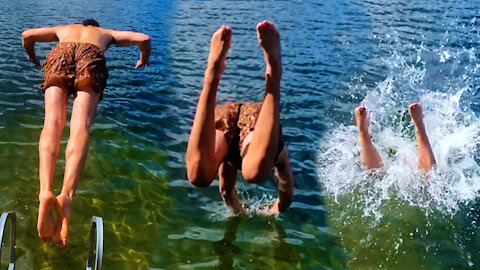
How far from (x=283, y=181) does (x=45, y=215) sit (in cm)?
226

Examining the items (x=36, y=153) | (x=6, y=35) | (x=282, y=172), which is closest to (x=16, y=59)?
(x=6, y=35)

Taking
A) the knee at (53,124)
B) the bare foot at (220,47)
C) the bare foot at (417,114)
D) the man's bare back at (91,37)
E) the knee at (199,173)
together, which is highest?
the bare foot at (220,47)

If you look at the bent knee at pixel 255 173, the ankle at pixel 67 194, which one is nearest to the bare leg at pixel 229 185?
the bent knee at pixel 255 173

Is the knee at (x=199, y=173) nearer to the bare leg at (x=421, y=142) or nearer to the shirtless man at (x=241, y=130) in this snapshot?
the shirtless man at (x=241, y=130)

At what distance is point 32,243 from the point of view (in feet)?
17.6

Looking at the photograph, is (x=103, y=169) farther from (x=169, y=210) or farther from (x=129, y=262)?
(x=129, y=262)

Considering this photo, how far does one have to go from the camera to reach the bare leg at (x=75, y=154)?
4.63m

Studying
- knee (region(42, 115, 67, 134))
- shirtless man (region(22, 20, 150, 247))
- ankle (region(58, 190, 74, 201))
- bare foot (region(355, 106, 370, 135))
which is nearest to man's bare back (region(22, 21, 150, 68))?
shirtless man (region(22, 20, 150, 247))

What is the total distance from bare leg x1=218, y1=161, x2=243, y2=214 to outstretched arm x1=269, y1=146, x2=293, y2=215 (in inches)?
16.9

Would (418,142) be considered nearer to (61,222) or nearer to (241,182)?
(241,182)

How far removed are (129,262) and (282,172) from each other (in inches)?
66.7

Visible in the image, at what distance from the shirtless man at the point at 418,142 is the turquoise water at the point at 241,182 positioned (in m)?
0.37

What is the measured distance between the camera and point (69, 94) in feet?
18.6

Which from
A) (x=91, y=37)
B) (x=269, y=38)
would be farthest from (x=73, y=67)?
(x=269, y=38)
